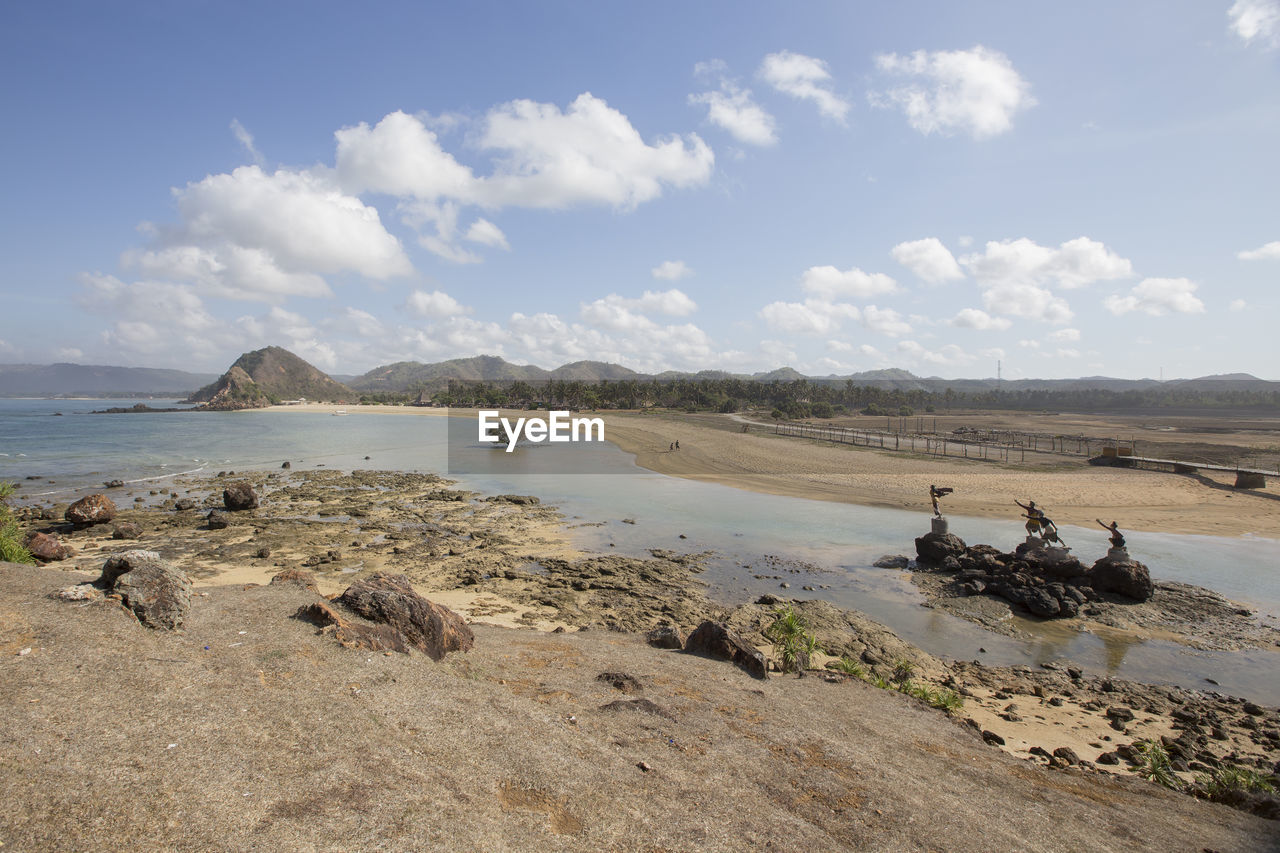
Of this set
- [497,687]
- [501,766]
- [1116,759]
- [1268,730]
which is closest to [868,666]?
[1116,759]

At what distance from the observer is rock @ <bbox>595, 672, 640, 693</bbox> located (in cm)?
783

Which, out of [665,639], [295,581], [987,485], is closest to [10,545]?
[295,581]

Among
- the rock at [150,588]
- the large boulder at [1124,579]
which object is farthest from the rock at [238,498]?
the large boulder at [1124,579]

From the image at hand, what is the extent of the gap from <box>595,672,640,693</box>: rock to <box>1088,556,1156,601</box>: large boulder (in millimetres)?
13808

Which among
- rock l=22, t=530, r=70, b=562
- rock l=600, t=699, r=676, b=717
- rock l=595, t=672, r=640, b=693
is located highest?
rock l=600, t=699, r=676, b=717

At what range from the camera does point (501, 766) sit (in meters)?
5.34

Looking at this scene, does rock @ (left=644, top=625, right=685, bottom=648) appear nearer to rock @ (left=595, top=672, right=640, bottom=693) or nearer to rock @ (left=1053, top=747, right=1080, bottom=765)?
rock @ (left=595, top=672, right=640, bottom=693)

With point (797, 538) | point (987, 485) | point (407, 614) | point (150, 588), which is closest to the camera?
point (150, 588)

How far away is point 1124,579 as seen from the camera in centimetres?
1445

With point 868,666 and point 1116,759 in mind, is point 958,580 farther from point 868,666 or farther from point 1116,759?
point 1116,759

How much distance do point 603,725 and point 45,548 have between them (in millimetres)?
19170

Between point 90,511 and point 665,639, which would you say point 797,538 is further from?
point 90,511

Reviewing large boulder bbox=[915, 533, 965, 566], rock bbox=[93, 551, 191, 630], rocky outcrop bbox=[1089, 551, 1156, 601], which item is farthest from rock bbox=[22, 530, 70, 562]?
rocky outcrop bbox=[1089, 551, 1156, 601]

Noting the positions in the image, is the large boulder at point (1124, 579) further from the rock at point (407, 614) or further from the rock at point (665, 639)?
the rock at point (407, 614)
